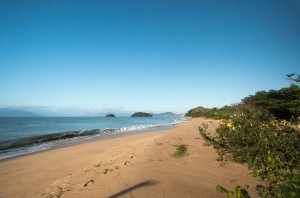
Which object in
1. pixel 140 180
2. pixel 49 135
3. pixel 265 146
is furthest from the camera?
pixel 49 135

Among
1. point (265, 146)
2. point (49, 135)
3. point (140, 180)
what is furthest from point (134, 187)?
point (49, 135)

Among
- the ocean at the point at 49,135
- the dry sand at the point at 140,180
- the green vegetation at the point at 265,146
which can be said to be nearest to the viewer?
the green vegetation at the point at 265,146

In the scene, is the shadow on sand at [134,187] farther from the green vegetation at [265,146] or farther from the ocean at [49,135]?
the ocean at [49,135]

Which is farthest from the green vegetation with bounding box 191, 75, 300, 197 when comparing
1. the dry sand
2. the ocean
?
the ocean

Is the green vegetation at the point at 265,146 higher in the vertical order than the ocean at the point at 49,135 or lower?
higher

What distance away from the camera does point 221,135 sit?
17.4ft

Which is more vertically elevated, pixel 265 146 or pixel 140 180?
pixel 265 146

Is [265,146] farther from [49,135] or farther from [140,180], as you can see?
[49,135]

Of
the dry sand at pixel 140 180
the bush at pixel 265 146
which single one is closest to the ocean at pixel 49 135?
the dry sand at pixel 140 180

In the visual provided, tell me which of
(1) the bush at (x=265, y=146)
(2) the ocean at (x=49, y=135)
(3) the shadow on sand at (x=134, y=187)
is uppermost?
(1) the bush at (x=265, y=146)

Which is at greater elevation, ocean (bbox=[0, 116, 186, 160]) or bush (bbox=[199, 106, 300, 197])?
bush (bbox=[199, 106, 300, 197])

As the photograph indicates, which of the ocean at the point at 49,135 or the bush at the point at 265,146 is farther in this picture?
the ocean at the point at 49,135

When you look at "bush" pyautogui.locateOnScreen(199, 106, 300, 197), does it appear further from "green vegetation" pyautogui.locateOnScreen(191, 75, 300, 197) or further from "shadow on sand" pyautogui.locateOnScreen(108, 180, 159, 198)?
"shadow on sand" pyautogui.locateOnScreen(108, 180, 159, 198)

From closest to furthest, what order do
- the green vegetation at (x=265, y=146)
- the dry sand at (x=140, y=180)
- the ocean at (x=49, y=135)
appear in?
the green vegetation at (x=265, y=146) → the dry sand at (x=140, y=180) → the ocean at (x=49, y=135)
